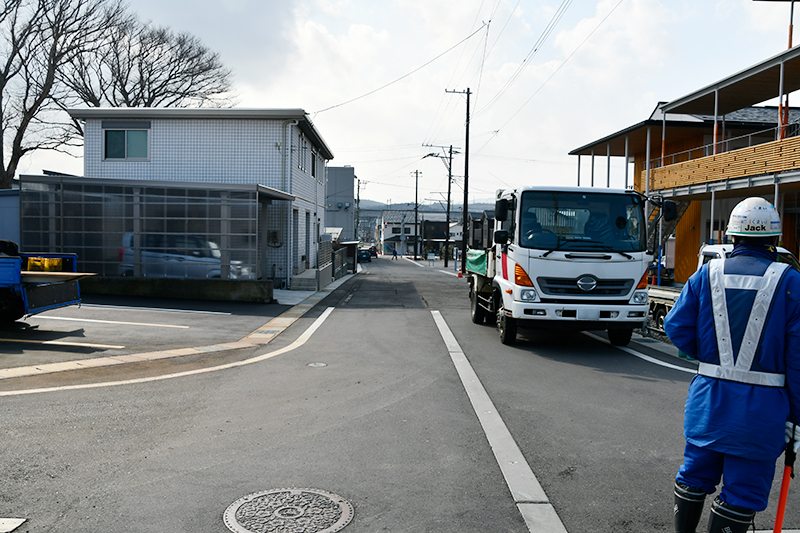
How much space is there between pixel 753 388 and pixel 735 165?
17722 millimetres

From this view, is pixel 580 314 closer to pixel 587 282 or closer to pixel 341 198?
pixel 587 282

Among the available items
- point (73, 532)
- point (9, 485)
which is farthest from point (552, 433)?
point (9, 485)

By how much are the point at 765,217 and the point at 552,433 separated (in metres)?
3.13

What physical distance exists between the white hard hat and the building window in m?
24.8

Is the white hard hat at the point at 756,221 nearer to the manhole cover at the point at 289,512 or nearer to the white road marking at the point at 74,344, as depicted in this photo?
the manhole cover at the point at 289,512

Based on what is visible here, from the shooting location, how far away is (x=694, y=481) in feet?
11.0

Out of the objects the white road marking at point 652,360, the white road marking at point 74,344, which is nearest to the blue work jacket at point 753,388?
the white road marking at point 652,360

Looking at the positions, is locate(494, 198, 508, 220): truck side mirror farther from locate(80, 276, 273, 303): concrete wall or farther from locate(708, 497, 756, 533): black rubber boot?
locate(80, 276, 273, 303): concrete wall

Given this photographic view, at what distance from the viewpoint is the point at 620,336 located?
36.0ft

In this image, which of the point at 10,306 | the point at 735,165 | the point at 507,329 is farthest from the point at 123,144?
the point at 735,165

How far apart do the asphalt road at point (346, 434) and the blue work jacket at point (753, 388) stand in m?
1.04

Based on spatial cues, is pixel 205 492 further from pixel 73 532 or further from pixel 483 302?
pixel 483 302

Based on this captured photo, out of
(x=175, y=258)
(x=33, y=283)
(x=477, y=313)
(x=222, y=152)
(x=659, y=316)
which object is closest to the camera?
(x=33, y=283)

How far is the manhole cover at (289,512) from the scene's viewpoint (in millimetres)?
3783
